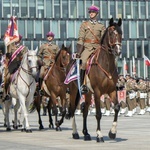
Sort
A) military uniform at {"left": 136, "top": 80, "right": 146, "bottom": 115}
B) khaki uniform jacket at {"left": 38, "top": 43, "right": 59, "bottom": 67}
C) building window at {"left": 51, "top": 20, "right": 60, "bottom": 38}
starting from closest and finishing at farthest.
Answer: khaki uniform jacket at {"left": 38, "top": 43, "right": 59, "bottom": 67} → military uniform at {"left": 136, "top": 80, "right": 146, "bottom": 115} → building window at {"left": 51, "top": 20, "right": 60, "bottom": 38}

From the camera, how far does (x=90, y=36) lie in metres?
16.8

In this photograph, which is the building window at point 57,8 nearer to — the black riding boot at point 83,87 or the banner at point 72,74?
the banner at point 72,74

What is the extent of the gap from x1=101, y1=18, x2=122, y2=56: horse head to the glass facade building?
270 feet

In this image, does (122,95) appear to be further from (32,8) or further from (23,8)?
(32,8)

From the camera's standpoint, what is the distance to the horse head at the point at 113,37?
15547mm

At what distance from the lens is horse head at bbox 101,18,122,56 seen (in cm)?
1555

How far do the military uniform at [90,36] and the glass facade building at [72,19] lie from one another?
81452 millimetres

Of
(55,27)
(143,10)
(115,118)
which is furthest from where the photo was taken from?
(143,10)

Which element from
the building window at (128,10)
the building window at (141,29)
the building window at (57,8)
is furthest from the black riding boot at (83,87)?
the building window at (141,29)

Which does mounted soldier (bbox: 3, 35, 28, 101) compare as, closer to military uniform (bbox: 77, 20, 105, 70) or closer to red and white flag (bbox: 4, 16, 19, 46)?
red and white flag (bbox: 4, 16, 19, 46)

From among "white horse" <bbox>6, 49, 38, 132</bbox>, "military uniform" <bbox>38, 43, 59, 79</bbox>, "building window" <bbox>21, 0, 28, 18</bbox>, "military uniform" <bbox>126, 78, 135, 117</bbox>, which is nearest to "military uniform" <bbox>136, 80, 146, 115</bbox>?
"military uniform" <bbox>126, 78, 135, 117</bbox>

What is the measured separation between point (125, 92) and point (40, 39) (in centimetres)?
6507

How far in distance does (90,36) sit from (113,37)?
3.82 feet

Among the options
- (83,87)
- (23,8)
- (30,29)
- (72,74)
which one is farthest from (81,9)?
(83,87)
